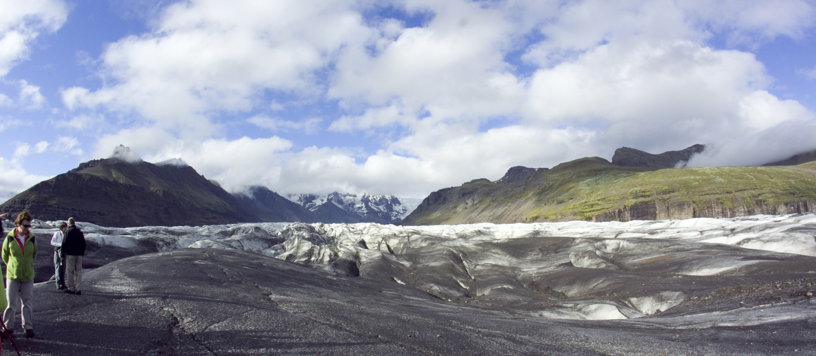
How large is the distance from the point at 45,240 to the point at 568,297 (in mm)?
55191

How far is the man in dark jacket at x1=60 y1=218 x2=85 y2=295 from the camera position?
17484mm

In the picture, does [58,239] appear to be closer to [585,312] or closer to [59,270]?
[59,270]

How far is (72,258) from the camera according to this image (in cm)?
1752

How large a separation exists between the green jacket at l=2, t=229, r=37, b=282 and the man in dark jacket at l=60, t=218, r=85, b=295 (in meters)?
5.12

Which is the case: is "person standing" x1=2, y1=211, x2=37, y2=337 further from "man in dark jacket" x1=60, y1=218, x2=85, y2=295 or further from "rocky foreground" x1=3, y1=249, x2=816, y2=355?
"man in dark jacket" x1=60, y1=218, x2=85, y2=295

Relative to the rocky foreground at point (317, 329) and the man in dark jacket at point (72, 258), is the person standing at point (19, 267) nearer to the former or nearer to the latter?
the rocky foreground at point (317, 329)

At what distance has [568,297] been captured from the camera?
1689 inches

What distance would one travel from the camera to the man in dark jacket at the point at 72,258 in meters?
17.5

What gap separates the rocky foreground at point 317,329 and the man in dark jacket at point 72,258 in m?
0.53

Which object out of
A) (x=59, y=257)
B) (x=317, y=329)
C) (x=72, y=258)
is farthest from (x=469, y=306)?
(x=59, y=257)

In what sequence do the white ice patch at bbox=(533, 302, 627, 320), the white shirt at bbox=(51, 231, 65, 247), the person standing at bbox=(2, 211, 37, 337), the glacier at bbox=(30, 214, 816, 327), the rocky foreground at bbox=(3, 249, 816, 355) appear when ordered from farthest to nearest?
the white ice patch at bbox=(533, 302, 627, 320)
the glacier at bbox=(30, 214, 816, 327)
the white shirt at bbox=(51, 231, 65, 247)
the rocky foreground at bbox=(3, 249, 816, 355)
the person standing at bbox=(2, 211, 37, 337)

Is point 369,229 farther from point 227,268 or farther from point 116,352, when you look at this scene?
point 116,352

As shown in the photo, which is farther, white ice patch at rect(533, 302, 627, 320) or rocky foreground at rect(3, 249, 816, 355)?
white ice patch at rect(533, 302, 627, 320)

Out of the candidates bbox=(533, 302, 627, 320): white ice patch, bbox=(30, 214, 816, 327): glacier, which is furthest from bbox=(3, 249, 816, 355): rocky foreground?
bbox=(533, 302, 627, 320): white ice patch
